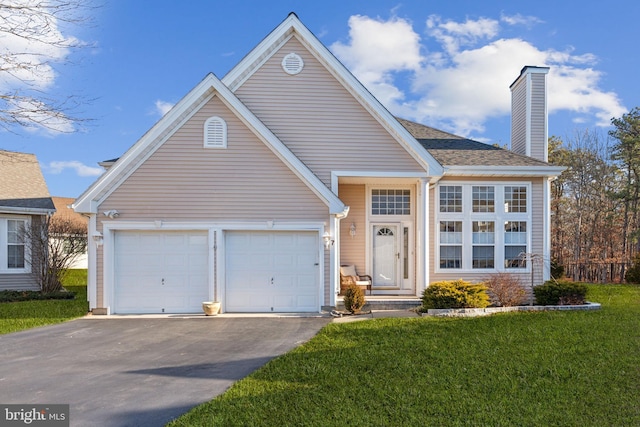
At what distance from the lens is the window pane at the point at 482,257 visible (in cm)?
1223

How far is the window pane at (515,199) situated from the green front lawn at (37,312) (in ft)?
40.5

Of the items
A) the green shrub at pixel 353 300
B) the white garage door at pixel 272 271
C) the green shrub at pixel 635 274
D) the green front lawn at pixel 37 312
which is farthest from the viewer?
the green shrub at pixel 635 274

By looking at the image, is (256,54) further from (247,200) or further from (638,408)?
(638,408)

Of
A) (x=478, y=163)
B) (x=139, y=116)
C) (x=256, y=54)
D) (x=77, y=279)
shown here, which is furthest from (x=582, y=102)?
(x=77, y=279)

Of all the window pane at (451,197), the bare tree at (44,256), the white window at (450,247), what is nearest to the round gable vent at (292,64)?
the window pane at (451,197)

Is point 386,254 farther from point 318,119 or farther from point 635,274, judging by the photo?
point 635,274

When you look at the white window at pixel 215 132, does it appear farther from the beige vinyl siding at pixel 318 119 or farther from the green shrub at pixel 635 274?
the green shrub at pixel 635 274

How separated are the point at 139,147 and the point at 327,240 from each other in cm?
526

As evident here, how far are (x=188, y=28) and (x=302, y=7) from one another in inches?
156

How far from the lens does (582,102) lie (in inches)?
1051

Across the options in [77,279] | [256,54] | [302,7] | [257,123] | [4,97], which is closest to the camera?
[4,97]

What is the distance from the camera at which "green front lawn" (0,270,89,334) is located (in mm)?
9383

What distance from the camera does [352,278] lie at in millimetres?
12148

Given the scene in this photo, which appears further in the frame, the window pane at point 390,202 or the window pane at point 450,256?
the window pane at point 390,202
